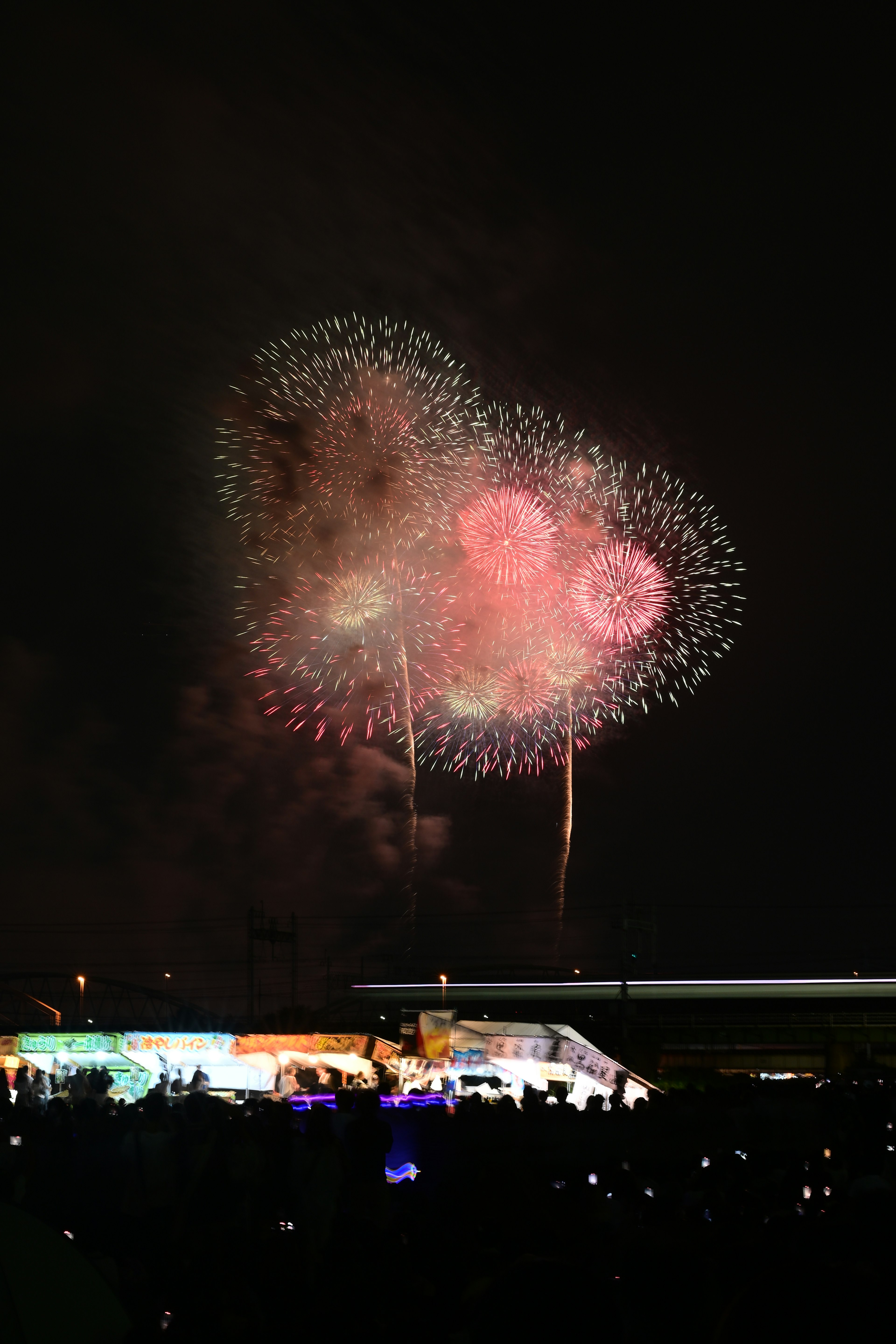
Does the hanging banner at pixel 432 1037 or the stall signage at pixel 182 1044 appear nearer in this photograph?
the hanging banner at pixel 432 1037

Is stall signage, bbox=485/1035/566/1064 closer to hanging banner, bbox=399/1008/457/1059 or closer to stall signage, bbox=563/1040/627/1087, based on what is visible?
stall signage, bbox=563/1040/627/1087

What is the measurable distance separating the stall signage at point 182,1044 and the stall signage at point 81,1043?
16.3 inches

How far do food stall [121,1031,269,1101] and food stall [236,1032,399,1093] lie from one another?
453 millimetres

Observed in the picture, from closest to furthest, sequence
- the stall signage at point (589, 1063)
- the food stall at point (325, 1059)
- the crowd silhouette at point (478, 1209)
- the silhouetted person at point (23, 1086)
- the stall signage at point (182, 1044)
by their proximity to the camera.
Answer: the crowd silhouette at point (478, 1209), the silhouetted person at point (23, 1086), the stall signage at point (589, 1063), the food stall at point (325, 1059), the stall signage at point (182, 1044)

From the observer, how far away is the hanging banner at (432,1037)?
2536 centimetres

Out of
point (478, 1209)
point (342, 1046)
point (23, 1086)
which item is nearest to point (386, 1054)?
point (342, 1046)

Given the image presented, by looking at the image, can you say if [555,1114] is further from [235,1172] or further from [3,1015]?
[3,1015]

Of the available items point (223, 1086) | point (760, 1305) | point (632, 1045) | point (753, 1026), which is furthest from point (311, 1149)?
point (753, 1026)

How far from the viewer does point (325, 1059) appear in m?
27.0

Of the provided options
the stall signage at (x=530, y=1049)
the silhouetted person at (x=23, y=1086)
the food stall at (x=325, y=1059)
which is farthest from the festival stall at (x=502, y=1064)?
the silhouetted person at (x=23, y=1086)

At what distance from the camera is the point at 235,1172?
31.3 feet

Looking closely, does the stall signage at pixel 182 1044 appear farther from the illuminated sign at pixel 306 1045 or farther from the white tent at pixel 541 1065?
the white tent at pixel 541 1065

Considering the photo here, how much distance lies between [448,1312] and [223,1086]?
2433 centimetres

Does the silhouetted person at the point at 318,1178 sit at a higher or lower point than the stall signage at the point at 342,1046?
lower
